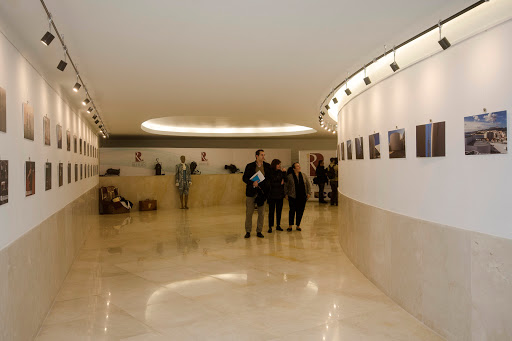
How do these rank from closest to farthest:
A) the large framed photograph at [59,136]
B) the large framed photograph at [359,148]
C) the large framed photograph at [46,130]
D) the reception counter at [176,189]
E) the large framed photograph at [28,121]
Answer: the large framed photograph at [28,121]
the large framed photograph at [46,130]
the large framed photograph at [59,136]
the large framed photograph at [359,148]
the reception counter at [176,189]

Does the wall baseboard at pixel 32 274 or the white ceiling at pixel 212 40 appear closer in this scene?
the wall baseboard at pixel 32 274

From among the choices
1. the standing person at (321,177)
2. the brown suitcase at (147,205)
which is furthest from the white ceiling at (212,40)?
the standing person at (321,177)

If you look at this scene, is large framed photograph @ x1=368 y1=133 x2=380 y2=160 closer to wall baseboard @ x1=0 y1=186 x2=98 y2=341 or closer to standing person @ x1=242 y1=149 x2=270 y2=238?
standing person @ x1=242 y1=149 x2=270 y2=238

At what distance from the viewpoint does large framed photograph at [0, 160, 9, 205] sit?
354 cm

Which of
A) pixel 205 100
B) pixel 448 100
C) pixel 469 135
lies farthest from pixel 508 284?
pixel 205 100

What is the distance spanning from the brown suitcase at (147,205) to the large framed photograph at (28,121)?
39.0ft

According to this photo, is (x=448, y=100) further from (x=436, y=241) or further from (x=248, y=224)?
(x=248, y=224)

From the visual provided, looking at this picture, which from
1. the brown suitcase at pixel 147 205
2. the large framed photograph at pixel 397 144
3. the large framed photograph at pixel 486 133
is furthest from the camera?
the brown suitcase at pixel 147 205

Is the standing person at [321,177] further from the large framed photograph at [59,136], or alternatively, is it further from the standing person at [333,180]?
the large framed photograph at [59,136]

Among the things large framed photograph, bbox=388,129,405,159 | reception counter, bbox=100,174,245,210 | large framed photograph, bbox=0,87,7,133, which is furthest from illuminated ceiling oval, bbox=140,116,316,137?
large framed photograph, bbox=0,87,7,133

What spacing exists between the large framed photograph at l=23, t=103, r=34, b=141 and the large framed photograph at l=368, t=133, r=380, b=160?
4.33m

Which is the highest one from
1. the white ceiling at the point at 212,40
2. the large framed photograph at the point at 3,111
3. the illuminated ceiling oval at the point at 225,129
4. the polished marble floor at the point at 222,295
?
the illuminated ceiling oval at the point at 225,129

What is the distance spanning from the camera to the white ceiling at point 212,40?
12.6 ft

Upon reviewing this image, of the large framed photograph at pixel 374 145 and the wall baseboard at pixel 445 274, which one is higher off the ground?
the large framed photograph at pixel 374 145
